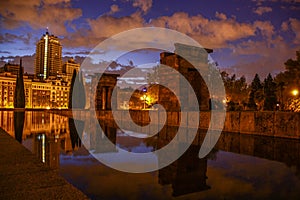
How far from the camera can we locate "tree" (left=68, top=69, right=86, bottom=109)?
152ft

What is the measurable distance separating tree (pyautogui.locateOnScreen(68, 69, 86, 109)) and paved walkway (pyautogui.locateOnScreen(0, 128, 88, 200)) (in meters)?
42.6

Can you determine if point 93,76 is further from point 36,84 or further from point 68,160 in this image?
point 36,84

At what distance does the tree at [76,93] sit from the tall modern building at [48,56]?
137 m

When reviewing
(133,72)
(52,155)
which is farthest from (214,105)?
(133,72)

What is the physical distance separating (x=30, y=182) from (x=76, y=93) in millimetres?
44382

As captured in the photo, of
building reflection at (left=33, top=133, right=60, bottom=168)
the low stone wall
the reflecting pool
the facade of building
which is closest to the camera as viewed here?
the reflecting pool

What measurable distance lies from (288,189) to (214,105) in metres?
18.6

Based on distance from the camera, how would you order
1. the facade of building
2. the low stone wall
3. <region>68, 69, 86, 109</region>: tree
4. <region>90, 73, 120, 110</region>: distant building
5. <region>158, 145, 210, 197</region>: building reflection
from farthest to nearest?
the facade of building < <region>68, 69, 86, 109</region>: tree < <region>90, 73, 120, 110</region>: distant building < the low stone wall < <region>158, 145, 210, 197</region>: building reflection

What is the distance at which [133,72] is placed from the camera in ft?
148

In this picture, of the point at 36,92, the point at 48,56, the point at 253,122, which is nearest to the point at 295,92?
the point at 253,122

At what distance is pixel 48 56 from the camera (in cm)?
17812

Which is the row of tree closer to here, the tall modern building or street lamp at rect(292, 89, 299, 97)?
street lamp at rect(292, 89, 299, 97)

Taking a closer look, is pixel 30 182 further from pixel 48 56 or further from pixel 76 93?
pixel 48 56

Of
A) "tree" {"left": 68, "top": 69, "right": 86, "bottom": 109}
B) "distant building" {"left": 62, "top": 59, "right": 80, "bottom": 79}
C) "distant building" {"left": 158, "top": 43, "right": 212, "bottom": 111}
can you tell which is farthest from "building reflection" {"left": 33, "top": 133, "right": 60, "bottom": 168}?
"distant building" {"left": 62, "top": 59, "right": 80, "bottom": 79}
